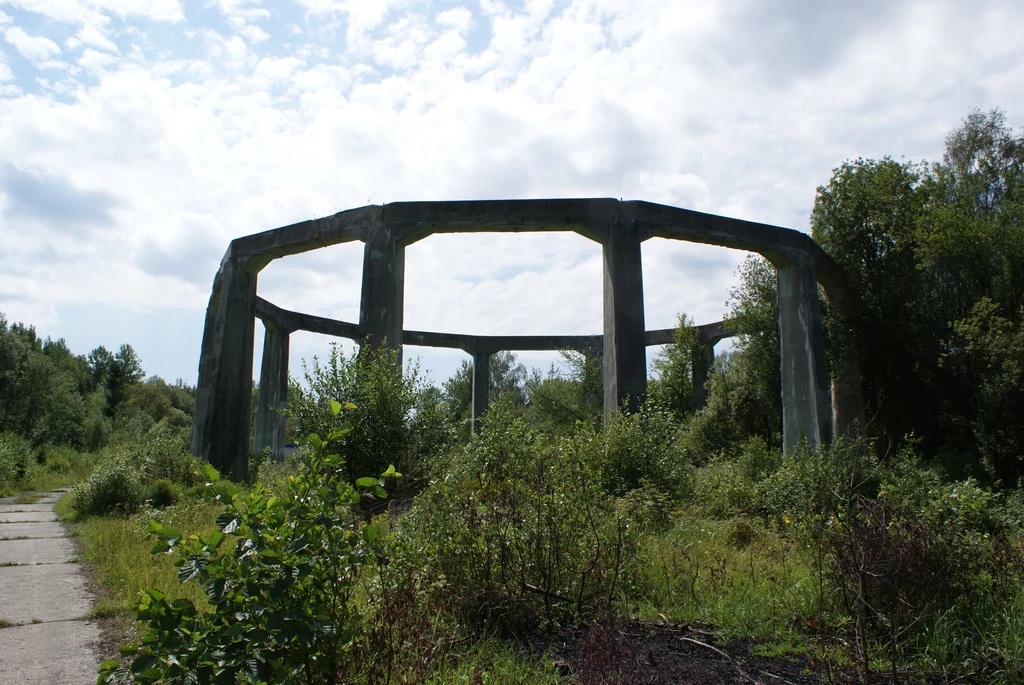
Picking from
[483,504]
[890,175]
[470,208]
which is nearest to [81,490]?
[470,208]

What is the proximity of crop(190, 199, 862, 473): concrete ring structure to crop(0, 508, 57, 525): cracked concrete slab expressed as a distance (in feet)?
12.6

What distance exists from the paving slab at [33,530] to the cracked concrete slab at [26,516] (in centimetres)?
33

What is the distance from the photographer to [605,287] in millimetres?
13352

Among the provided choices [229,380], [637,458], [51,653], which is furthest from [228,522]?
[229,380]

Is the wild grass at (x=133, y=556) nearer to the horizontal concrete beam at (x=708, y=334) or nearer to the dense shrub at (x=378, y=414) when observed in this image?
the dense shrub at (x=378, y=414)

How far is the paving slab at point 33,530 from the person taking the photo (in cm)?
886

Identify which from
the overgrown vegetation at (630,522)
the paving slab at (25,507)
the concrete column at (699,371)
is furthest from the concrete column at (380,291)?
the concrete column at (699,371)

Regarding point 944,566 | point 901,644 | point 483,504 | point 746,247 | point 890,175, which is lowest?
point 901,644

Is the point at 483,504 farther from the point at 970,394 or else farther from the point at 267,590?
the point at 970,394

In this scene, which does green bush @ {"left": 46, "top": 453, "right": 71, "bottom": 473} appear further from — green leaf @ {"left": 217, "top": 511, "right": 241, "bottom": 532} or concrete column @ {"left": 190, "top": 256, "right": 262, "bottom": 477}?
green leaf @ {"left": 217, "top": 511, "right": 241, "bottom": 532}

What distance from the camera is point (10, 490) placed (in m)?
15.1

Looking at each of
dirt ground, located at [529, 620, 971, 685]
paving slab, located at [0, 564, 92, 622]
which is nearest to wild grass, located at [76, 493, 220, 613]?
paving slab, located at [0, 564, 92, 622]

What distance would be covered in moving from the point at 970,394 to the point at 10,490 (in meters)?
19.7

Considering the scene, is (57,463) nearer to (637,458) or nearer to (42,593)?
(42,593)
